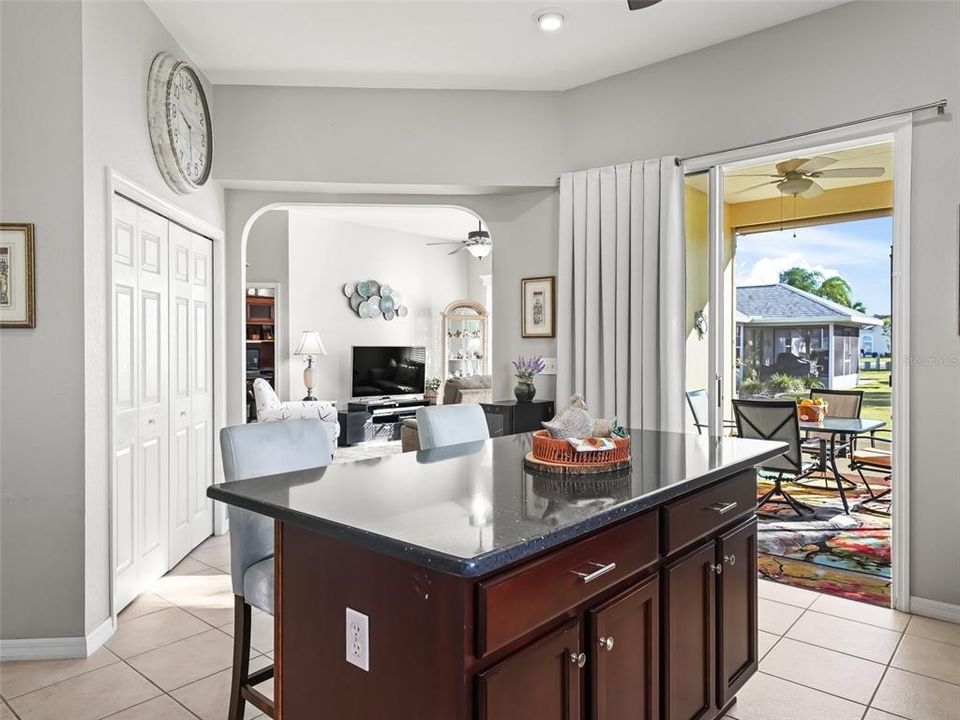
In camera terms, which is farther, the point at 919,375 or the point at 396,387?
the point at 396,387

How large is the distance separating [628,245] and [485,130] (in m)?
1.23

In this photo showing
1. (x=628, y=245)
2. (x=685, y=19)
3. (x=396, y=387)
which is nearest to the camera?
(x=685, y=19)

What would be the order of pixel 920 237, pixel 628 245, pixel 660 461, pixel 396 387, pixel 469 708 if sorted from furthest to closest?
pixel 396 387
pixel 628 245
pixel 920 237
pixel 660 461
pixel 469 708

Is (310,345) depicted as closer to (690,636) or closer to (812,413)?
(812,413)

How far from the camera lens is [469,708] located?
1139 millimetres

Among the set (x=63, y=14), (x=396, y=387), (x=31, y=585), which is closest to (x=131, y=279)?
(x=63, y=14)

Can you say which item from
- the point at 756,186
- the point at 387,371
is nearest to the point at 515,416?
the point at 756,186

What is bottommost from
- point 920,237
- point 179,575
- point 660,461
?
point 179,575

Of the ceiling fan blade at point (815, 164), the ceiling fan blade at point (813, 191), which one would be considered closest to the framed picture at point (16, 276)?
the ceiling fan blade at point (815, 164)

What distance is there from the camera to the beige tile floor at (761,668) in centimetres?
225

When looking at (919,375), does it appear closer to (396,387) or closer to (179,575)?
(179,575)

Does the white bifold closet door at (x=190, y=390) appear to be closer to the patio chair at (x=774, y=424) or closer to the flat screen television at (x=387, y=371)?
the patio chair at (x=774, y=424)

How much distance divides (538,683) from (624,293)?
295cm

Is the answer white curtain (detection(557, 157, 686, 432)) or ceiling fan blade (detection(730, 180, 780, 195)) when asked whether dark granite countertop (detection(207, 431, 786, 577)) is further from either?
ceiling fan blade (detection(730, 180, 780, 195))
